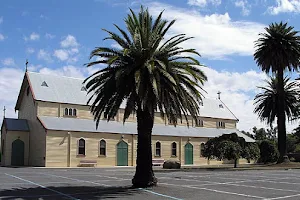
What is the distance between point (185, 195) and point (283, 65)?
35.7 metres

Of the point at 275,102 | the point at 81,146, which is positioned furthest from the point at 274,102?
the point at 81,146

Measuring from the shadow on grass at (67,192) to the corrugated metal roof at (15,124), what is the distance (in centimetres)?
2911

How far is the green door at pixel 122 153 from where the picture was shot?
48.7m

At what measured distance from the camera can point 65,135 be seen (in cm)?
4434

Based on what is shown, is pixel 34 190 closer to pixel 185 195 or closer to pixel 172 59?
pixel 185 195

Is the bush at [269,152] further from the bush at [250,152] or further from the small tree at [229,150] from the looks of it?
the small tree at [229,150]

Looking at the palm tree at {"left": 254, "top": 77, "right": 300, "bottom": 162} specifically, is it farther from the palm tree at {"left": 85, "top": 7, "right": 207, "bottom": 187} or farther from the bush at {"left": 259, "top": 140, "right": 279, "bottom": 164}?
the palm tree at {"left": 85, "top": 7, "right": 207, "bottom": 187}

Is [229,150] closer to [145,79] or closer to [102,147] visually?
[102,147]

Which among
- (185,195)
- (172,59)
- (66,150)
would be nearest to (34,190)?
(185,195)

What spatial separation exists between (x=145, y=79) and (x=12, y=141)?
32327 millimetres

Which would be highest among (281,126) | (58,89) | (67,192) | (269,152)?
(58,89)

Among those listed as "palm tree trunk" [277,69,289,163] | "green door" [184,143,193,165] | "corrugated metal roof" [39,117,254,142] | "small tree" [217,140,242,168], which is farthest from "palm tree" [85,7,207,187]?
"green door" [184,143,193,165]

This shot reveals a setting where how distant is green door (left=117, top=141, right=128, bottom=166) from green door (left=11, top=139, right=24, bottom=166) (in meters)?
11.2

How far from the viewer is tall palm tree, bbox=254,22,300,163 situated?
47.9 meters
